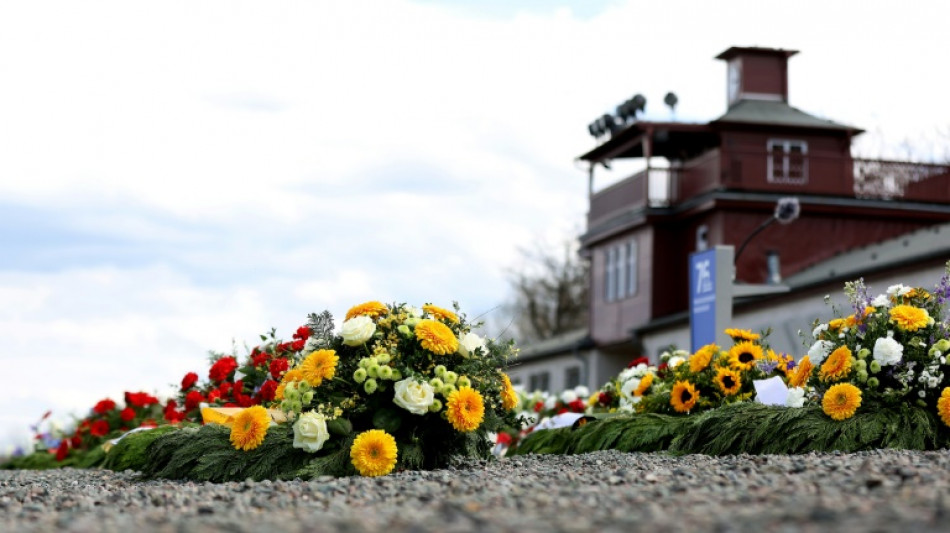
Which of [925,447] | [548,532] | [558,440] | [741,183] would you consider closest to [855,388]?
[925,447]

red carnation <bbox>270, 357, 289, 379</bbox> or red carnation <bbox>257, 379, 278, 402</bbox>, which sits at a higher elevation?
red carnation <bbox>270, 357, 289, 379</bbox>

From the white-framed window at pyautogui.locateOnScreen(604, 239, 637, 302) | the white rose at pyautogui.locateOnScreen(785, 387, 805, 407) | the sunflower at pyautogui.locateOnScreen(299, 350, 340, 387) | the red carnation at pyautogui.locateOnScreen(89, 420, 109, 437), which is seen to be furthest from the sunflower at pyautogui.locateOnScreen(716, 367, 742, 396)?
the white-framed window at pyautogui.locateOnScreen(604, 239, 637, 302)

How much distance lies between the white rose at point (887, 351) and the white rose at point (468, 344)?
305 cm

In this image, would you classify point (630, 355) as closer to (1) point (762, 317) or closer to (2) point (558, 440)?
(1) point (762, 317)

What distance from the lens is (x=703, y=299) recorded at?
58.7ft

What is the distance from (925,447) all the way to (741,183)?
76.7 ft

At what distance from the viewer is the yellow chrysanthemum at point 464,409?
372 inches

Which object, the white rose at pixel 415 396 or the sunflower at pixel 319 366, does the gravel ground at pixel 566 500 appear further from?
the sunflower at pixel 319 366

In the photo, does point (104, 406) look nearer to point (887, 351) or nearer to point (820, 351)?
point (820, 351)

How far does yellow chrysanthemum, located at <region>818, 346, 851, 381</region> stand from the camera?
34.0 feet

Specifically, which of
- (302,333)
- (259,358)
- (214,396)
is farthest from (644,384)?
(214,396)

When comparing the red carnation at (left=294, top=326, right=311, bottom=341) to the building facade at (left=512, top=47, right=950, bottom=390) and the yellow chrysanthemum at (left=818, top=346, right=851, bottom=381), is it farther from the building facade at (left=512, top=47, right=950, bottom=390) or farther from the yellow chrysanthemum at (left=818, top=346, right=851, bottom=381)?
the building facade at (left=512, top=47, right=950, bottom=390)

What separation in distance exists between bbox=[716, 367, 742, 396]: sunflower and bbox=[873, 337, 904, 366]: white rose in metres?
2.55

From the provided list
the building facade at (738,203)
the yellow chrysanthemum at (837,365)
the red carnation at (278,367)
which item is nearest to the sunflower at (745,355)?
the yellow chrysanthemum at (837,365)
